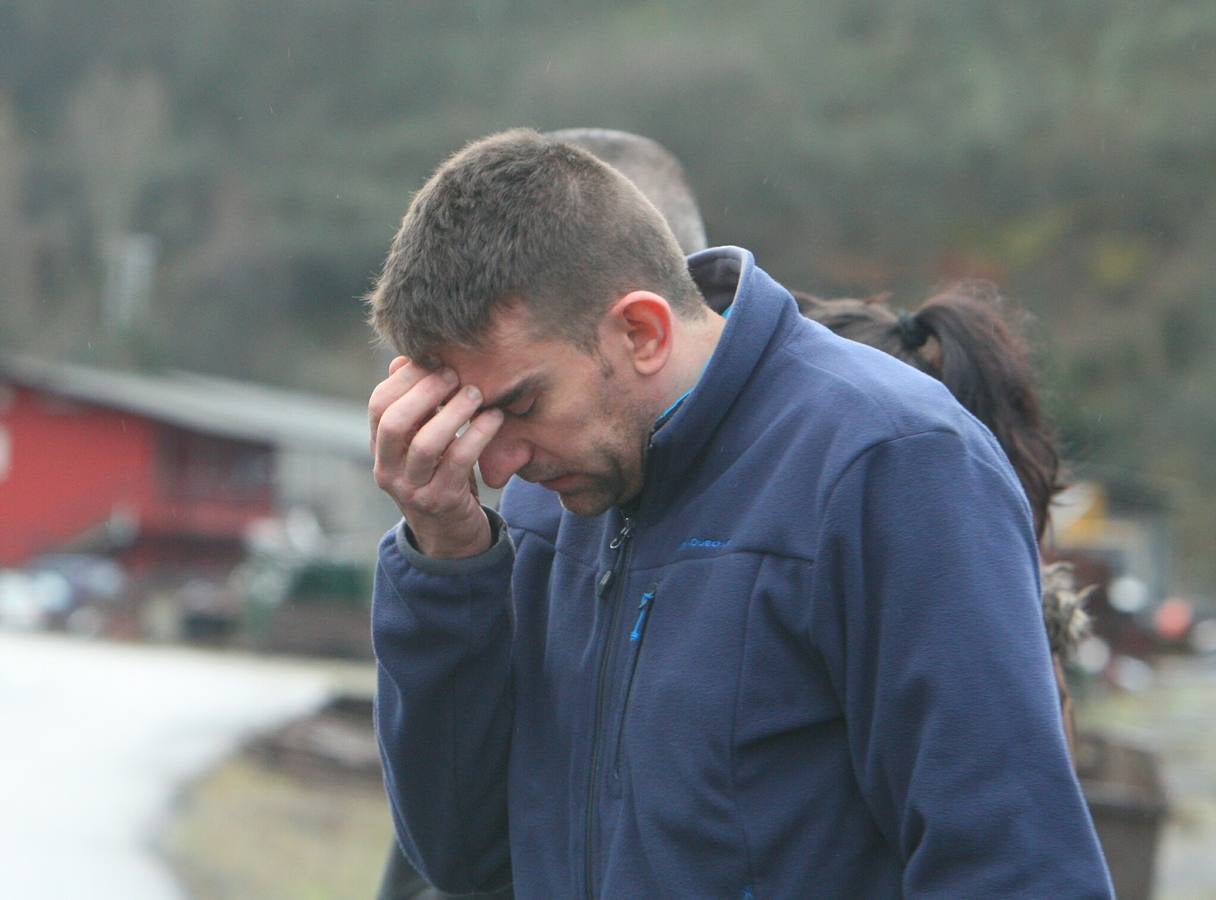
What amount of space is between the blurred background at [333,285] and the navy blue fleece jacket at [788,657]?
538 cm

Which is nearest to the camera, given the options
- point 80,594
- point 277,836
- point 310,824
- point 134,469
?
point 277,836

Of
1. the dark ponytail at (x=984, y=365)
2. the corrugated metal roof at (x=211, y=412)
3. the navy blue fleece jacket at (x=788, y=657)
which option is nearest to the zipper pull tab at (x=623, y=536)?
the navy blue fleece jacket at (x=788, y=657)

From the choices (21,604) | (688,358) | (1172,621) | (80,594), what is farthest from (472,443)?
(80,594)

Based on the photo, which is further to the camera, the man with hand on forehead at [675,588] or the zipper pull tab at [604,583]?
the zipper pull tab at [604,583]

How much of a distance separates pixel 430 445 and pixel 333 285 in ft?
168

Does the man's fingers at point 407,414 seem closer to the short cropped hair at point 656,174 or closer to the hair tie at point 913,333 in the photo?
the hair tie at point 913,333

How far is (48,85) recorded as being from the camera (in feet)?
190

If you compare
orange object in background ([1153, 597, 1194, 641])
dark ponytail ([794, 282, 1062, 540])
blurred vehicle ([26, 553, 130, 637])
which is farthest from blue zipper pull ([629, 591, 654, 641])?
blurred vehicle ([26, 553, 130, 637])

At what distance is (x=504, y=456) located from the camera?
1.90 m

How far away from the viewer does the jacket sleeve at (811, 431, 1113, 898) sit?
1.54m

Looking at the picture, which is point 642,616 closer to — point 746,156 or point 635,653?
point 635,653

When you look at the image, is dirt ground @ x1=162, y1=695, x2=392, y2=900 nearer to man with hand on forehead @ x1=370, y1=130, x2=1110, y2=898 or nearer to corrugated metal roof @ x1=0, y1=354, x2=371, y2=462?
man with hand on forehead @ x1=370, y1=130, x2=1110, y2=898

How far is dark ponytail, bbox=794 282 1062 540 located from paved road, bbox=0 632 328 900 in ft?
17.1

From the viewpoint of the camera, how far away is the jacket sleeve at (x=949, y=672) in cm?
154
